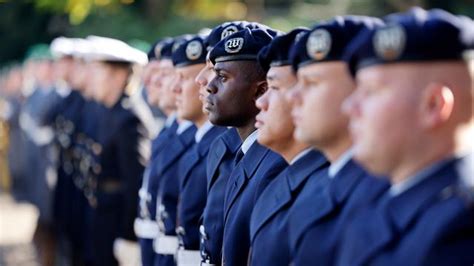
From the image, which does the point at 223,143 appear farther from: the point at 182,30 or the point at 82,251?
the point at 182,30

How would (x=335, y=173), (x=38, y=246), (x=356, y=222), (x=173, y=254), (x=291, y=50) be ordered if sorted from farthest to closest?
(x=38, y=246)
(x=173, y=254)
(x=291, y=50)
(x=335, y=173)
(x=356, y=222)

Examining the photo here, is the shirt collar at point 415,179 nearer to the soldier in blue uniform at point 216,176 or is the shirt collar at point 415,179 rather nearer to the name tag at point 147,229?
the soldier in blue uniform at point 216,176

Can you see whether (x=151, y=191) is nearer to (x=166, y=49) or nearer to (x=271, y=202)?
(x=166, y=49)

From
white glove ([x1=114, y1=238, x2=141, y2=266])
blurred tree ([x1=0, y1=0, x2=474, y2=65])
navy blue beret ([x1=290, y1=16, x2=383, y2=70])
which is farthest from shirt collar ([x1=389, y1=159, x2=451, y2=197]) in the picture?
blurred tree ([x1=0, y1=0, x2=474, y2=65])

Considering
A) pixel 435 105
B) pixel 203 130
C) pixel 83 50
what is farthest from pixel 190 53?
pixel 83 50

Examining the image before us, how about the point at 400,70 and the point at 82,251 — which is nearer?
the point at 400,70

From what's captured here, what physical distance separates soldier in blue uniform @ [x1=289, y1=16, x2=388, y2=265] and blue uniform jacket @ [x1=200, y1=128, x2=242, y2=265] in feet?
5.66

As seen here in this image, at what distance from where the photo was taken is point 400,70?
13.3 ft

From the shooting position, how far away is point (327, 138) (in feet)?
15.4

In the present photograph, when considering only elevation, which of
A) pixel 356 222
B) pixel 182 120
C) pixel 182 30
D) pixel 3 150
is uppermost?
pixel 356 222

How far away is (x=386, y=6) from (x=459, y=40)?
1749cm

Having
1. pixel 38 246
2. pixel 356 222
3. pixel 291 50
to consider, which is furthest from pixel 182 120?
pixel 38 246

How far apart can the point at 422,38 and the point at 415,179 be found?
1.33 feet

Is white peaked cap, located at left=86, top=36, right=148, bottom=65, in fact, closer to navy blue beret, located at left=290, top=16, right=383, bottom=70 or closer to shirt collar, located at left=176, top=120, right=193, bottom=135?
shirt collar, located at left=176, top=120, right=193, bottom=135
